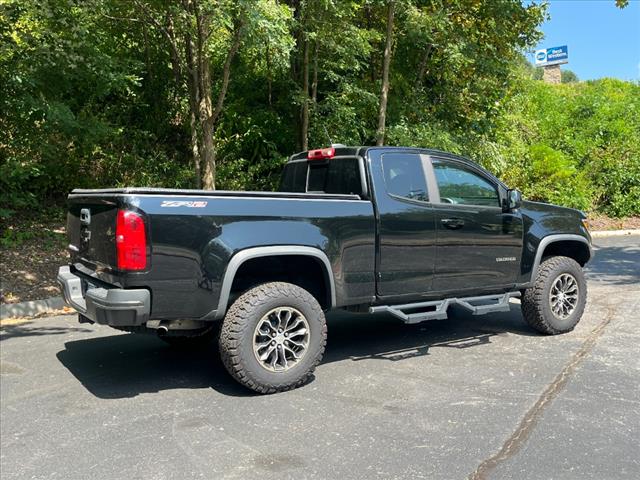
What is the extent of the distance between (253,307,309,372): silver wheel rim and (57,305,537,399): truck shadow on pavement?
31cm

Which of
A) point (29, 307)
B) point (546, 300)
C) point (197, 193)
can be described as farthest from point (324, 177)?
point (29, 307)

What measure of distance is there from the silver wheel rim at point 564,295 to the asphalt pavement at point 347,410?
0.91ft

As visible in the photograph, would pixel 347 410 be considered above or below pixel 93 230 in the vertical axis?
below

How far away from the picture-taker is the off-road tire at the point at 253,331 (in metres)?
4.36

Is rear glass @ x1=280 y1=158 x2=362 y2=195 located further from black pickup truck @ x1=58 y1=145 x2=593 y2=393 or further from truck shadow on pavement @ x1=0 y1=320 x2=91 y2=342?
truck shadow on pavement @ x1=0 y1=320 x2=91 y2=342

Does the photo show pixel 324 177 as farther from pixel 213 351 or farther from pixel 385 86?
pixel 385 86

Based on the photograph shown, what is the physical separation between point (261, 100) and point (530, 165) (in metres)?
8.82

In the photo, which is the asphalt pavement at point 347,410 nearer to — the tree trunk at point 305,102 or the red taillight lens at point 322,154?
the red taillight lens at point 322,154

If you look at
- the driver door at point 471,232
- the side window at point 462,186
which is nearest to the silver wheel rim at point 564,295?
the driver door at point 471,232

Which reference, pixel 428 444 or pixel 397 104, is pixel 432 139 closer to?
pixel 397 104

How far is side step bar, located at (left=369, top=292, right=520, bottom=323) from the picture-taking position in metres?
5.13

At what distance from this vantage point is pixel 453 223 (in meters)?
5.48

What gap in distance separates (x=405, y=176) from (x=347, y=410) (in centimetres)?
219

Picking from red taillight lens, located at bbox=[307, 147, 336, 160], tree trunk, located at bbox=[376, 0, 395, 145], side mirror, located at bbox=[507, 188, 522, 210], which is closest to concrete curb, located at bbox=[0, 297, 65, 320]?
red taillight lens, located at bbox=[307, 147, 336, 160]
